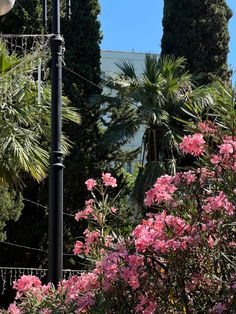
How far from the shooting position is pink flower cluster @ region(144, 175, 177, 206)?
11.7 ft

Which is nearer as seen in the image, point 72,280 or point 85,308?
point 85,308

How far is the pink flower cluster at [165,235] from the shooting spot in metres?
3.20

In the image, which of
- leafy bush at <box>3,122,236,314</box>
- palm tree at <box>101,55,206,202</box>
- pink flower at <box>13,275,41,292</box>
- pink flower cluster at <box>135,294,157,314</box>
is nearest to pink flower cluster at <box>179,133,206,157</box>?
leafy bush at <box>3,122,236,314</box>

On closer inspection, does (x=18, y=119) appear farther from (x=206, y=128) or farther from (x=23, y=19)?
(x=23, y=19)

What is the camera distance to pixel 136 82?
14609mm

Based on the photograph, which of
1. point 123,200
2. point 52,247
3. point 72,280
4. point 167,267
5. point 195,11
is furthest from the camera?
point 195,11

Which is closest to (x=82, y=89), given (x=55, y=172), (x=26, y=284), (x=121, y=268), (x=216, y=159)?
(x=55, y=172)

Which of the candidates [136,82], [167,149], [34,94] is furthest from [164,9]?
[34,94]

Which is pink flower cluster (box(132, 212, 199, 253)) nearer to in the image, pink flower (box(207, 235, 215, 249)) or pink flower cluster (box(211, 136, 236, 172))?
pink flower (box(207, 235, 215, 249))

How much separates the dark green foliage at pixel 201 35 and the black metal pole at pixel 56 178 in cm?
1280

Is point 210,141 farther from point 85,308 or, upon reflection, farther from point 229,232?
point 85,308

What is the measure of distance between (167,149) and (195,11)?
7.17 meters

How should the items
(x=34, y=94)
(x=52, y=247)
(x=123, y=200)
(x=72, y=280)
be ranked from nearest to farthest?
(x=72, y=280), (x=52, y=247), (x=34, y=94), (x=123, y=200)

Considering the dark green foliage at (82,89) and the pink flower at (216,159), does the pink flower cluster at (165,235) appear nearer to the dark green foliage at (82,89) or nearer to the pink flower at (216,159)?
the pink flower at (216,159)
